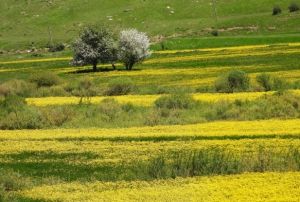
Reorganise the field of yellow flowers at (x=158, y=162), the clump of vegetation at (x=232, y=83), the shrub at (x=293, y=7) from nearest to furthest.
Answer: the field of yellow flowers at (x=158, y=162) < the clump of vegetation at (x=232, y=83) < the shrub at (x=293, y=7)

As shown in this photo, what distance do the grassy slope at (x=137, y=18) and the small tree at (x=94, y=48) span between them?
32.5 metres

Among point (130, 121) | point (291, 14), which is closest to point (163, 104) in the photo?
point (130, 121)

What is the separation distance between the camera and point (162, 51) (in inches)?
3794

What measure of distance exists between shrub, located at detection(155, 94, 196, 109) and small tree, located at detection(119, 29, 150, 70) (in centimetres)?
3211

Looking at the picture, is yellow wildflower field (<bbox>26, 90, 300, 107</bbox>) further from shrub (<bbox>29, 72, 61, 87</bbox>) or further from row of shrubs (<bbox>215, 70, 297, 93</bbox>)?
shrub (<bbox>29, 72, 61, 87</bbox>)

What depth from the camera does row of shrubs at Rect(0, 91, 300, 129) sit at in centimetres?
3884

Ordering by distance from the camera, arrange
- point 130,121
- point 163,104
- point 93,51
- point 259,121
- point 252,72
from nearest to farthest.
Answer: point 259,121, point 130,121, point 163,104, point 252,72, point 93,51

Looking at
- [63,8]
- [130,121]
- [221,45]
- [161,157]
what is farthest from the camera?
[63,8]

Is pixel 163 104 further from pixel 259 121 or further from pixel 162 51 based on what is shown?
pixel 162 51

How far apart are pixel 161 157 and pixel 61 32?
10029cm

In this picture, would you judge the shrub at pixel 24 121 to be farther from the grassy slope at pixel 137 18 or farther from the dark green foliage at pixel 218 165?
the grassy slope at pixel 137 18

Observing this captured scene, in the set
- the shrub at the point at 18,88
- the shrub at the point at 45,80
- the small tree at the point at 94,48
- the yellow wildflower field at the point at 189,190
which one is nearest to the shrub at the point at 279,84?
the shrub at the point at 18,88

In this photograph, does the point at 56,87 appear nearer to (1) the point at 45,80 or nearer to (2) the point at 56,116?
(1) the point at 45,80

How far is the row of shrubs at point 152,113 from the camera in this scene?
3884cm
